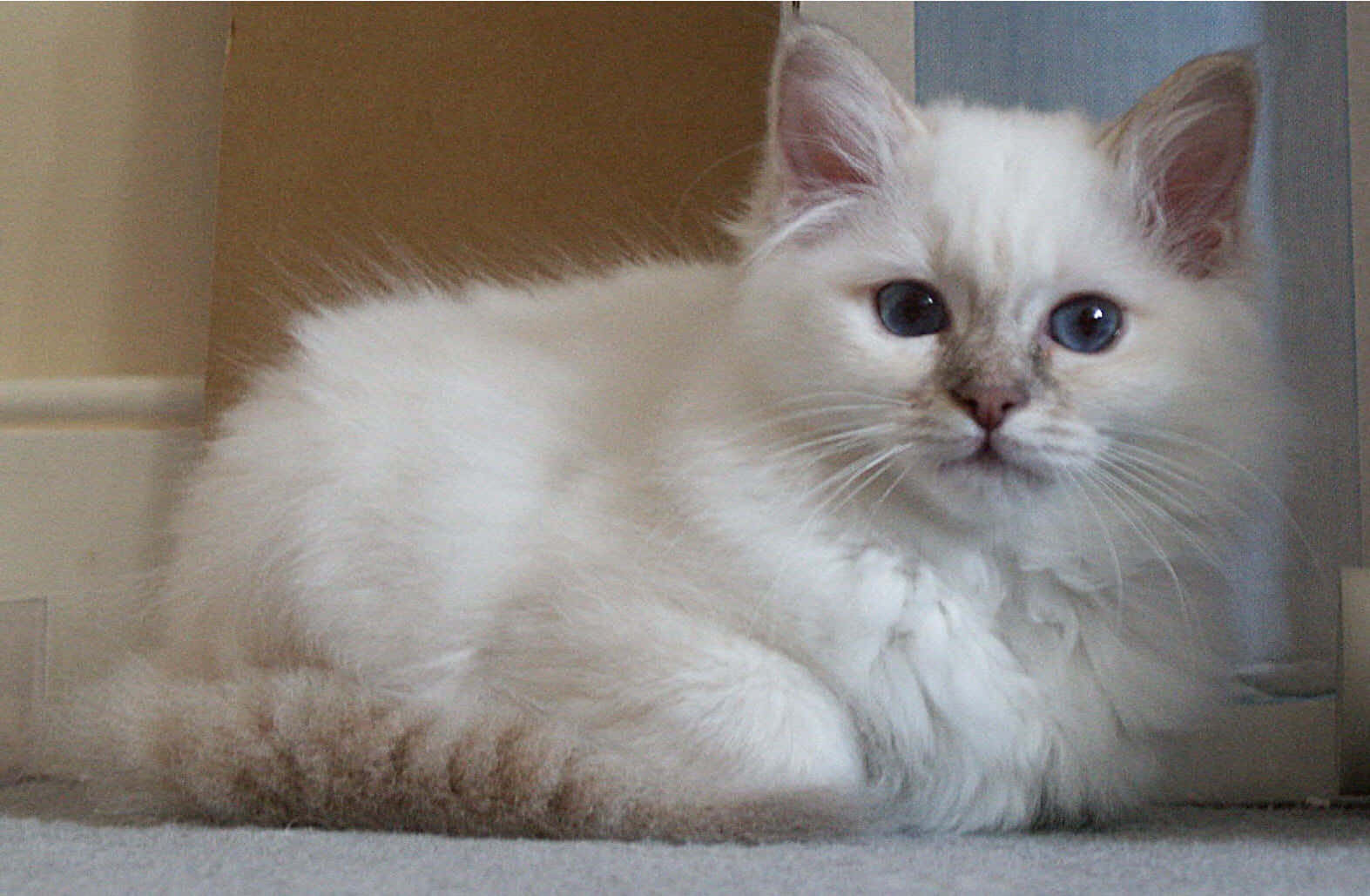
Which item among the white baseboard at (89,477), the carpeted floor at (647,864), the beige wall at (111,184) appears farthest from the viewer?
the beige wall at (111,184)

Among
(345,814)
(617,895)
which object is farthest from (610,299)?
(617,895)

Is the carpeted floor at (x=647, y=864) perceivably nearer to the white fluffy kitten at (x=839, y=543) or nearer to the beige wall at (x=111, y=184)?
the white fluffy kitten at (x=839, y=543)

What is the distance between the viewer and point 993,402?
1.17 m

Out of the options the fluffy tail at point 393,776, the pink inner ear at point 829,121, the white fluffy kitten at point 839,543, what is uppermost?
the pink inner ear at point 829,121

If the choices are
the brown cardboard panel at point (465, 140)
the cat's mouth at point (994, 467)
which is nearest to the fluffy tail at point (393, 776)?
the cat's mouth at point (994, 467)

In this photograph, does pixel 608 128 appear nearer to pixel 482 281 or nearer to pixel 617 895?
pixel 482 281

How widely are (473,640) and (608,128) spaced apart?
0.98m


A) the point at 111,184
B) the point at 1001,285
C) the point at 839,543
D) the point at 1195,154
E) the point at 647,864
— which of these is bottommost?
the point at 647,864

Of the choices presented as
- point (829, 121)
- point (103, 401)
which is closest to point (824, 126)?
point (829, 121)

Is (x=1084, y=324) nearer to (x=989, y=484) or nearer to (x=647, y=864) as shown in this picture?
(x=989, y=484)

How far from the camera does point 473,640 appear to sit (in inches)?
55.5

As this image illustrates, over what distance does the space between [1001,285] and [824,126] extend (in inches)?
10.9

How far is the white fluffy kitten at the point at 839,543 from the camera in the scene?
3.94ft

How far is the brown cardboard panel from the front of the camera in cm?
211
